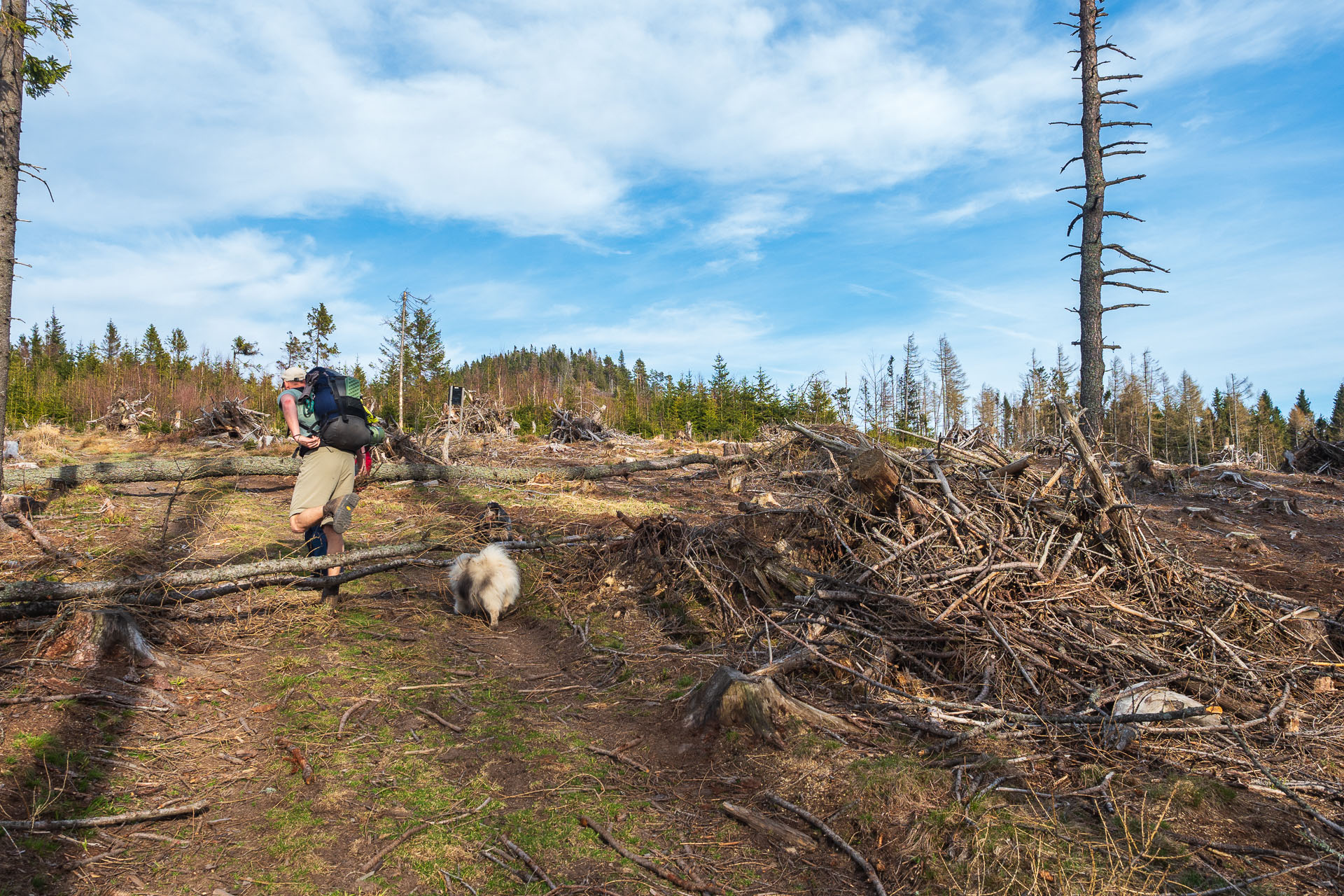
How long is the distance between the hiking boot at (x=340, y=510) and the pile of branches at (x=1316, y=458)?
23649 millimetres

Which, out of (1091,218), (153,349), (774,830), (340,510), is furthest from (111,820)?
(153,349)

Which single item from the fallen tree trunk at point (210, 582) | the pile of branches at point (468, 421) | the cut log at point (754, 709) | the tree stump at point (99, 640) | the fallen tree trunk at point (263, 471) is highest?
the pile of branches at point (468, 421)

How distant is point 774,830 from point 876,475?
3.31m

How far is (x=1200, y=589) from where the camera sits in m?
5.30

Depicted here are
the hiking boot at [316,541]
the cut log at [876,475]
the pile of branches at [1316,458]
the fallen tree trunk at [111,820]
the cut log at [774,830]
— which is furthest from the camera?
the pile of branches at [1316,458]

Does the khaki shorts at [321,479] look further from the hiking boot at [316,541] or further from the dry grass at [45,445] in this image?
the dry grass at [45,445]

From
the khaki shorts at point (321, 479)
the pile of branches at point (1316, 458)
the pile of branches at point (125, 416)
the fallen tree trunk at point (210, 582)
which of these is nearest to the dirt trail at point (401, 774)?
the fallen tree trunk at point (210, 582)

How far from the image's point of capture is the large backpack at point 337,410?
5941 millimetres

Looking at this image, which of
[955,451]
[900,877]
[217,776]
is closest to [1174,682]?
[955,451]

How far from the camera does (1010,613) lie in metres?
4.76

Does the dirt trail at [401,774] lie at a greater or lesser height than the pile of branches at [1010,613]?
lesser

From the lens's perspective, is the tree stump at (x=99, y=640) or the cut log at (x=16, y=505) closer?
the tree stump at (x=99, y=640)

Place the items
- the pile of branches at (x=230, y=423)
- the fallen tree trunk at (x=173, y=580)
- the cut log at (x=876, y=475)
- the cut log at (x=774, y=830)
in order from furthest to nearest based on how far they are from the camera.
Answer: the pile of branches at (x=230, y=423), the cut log at (x=876, y=475), the fallen tree trunk at (x=173, y=580), the cut log at (x=774, y=830)

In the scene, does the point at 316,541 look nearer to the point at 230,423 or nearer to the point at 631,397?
the point at 230,423
